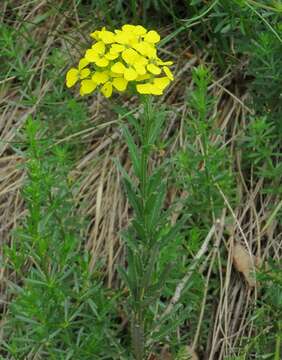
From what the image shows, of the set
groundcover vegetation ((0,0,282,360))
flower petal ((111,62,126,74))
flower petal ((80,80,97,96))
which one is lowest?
groundcover vegetation ((0,0,282,360))

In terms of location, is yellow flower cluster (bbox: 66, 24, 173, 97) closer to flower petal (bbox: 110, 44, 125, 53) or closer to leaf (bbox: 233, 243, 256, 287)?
flower petal (bbox: 110, 44, 125, 53)

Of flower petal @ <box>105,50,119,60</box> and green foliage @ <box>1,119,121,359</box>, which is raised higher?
flower petal @ <box>105,50,119,60</box>

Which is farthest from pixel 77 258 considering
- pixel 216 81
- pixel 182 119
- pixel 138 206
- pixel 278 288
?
pixel 216 81

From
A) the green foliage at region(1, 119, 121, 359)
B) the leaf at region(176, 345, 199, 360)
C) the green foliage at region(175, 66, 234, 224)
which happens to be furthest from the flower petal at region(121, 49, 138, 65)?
the leaf at region(176, 345, 199, 360)

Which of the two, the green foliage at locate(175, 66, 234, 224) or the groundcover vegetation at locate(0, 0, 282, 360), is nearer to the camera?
the groundcover vegetation at locate(0, 0, 282, 360)

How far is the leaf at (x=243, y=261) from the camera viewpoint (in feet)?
6.88

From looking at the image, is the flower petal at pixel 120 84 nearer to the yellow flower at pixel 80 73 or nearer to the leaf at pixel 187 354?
the yellow flower at pixel 80 73

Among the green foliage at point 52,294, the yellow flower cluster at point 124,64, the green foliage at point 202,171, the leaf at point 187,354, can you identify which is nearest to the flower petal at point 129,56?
the yellow flower cluster at point 124,64

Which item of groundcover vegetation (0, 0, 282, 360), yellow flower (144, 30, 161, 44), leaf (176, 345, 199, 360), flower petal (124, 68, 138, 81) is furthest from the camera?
leaf (176, 345, 199, 360)

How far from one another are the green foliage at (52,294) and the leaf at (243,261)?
37cm

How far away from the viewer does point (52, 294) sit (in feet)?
5.82

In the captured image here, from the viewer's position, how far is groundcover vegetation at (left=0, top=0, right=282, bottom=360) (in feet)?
5.41

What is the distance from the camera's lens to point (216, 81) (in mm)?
2459

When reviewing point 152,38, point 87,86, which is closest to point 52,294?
point 87,86
